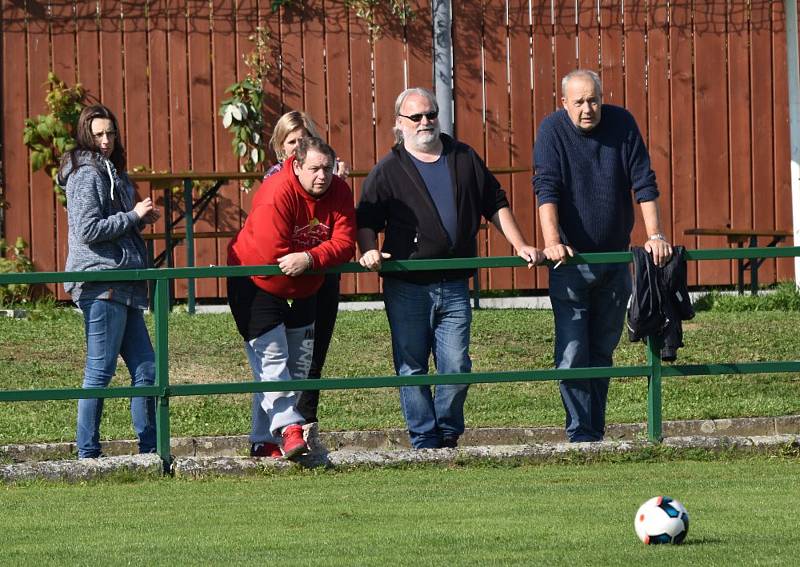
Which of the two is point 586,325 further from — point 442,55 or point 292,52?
point 292,52

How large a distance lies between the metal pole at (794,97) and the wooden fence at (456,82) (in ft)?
0.26

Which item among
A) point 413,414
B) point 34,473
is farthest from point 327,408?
point 34,473

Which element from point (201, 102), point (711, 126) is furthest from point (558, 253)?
point (711, 126)

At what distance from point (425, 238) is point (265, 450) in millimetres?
1271

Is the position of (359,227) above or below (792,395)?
above

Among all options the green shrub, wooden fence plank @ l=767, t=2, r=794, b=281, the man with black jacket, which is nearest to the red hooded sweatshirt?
the man with black jacket

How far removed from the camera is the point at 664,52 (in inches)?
557

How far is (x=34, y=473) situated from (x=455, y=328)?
6.81 feet

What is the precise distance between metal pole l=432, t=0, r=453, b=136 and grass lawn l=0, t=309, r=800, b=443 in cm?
219

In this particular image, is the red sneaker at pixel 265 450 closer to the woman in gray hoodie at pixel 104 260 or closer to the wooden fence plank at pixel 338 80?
the woman in gray hoodie at pixel 104 260

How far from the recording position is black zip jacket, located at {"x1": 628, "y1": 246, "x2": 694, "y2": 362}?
7629mm

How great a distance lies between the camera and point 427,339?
777cm

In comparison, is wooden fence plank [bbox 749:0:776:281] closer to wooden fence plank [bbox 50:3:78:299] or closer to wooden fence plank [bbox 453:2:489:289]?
wooden fence plank [bbox 453:2:489:289]

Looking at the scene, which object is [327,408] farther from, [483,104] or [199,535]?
[483,104]
